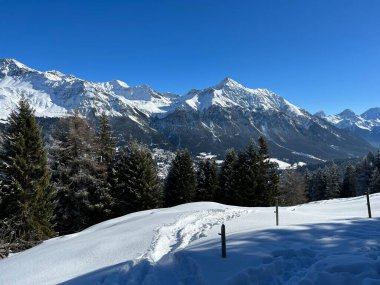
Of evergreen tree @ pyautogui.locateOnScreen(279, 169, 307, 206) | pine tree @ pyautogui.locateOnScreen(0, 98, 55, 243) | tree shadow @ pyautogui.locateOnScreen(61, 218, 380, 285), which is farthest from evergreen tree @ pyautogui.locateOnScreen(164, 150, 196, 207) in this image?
tree shadow @ pyautogui.locateOnScreen(61, 218, 380, 285)

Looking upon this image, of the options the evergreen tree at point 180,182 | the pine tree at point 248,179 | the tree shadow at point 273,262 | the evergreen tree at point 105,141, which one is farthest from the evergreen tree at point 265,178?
A: the tree shadow at point 273,262

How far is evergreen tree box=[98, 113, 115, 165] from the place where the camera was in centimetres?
3995

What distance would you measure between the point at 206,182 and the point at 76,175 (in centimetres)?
2118

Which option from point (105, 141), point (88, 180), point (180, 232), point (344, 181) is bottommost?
point (180, 232)

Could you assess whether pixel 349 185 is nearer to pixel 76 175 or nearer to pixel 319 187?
pixel 319 187

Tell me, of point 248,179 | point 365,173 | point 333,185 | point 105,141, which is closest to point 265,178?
point 248,179

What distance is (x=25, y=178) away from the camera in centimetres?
2695

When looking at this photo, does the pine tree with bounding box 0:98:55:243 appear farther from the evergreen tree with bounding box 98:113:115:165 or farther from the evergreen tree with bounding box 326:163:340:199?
the evergreen tree with bounding box 326:163:340:199

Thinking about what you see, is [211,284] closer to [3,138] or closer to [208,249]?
[208,249]

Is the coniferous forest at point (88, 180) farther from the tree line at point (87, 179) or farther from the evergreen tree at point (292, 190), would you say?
the evergreen tree at point (292, 190)

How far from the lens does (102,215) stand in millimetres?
36719

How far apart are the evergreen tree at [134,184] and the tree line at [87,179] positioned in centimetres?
11

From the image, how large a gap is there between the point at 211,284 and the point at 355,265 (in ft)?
11.6

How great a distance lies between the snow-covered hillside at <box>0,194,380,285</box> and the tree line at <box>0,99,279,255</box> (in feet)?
22.7
